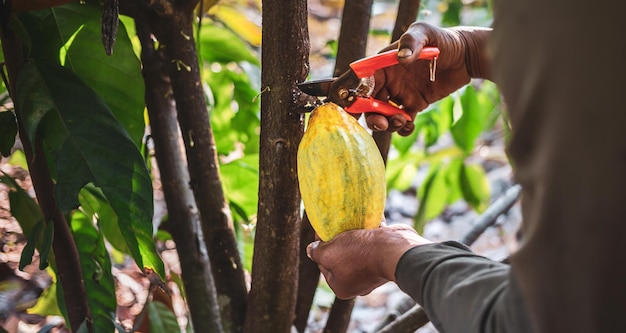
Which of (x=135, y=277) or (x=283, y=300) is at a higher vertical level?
(x=283, y=300)

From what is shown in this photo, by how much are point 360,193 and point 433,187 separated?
1248 mm

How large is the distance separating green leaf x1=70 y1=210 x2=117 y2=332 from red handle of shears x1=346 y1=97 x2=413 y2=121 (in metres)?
0.45

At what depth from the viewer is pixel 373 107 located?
107 centimetres


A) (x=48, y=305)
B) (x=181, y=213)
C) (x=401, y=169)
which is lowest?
(x=48, y=305)

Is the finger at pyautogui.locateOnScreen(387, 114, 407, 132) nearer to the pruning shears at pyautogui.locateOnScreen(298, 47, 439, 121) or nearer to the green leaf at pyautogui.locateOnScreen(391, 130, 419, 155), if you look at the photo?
the pruning shears at pyautogui.locateOnScreen(298, 47, 439, 121)

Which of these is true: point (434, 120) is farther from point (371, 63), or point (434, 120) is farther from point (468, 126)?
point (371, 63)

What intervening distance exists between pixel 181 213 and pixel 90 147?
30 cm

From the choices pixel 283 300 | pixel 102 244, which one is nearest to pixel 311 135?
pixel 283 300

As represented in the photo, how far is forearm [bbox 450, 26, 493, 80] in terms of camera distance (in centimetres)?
114

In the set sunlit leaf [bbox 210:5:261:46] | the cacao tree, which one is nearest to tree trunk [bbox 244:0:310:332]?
the cacao tree

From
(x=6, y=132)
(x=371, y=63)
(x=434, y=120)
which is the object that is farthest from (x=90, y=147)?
(x=434, y=120)

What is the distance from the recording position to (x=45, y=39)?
3.63ft

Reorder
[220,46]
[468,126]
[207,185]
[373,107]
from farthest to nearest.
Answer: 1. [468,126]
2. [220,46]
3. [207,185]
4. [373,107]

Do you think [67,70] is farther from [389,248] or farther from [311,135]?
[389,248]
